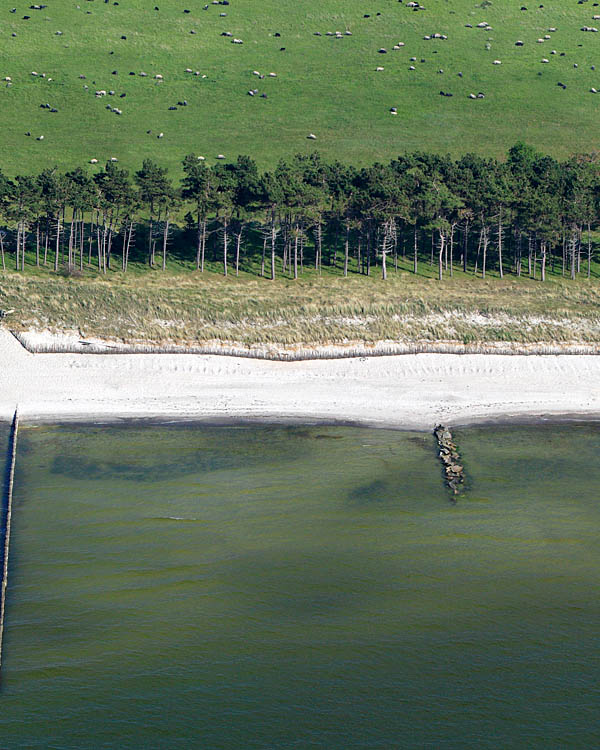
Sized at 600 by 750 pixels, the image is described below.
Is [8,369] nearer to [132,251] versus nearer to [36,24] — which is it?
[132,251]

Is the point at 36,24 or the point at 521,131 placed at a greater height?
the point at 36,24

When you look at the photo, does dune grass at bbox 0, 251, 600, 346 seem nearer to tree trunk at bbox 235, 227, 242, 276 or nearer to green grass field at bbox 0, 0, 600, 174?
tree trunk at bbox 235, 227, 242, 276

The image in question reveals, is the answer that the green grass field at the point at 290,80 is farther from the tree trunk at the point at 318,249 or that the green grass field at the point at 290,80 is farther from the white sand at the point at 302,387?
the white sand at the point at 302,387

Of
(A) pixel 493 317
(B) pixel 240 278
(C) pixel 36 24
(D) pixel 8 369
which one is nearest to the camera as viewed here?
(D) pixel 8 369

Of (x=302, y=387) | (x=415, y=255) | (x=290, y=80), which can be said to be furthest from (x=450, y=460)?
(x=290, y=80)

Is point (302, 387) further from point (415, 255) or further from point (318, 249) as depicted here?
point (415, 255)

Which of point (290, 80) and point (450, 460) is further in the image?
point (290, 80)

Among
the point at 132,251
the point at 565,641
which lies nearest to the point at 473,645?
the point at 565,641
